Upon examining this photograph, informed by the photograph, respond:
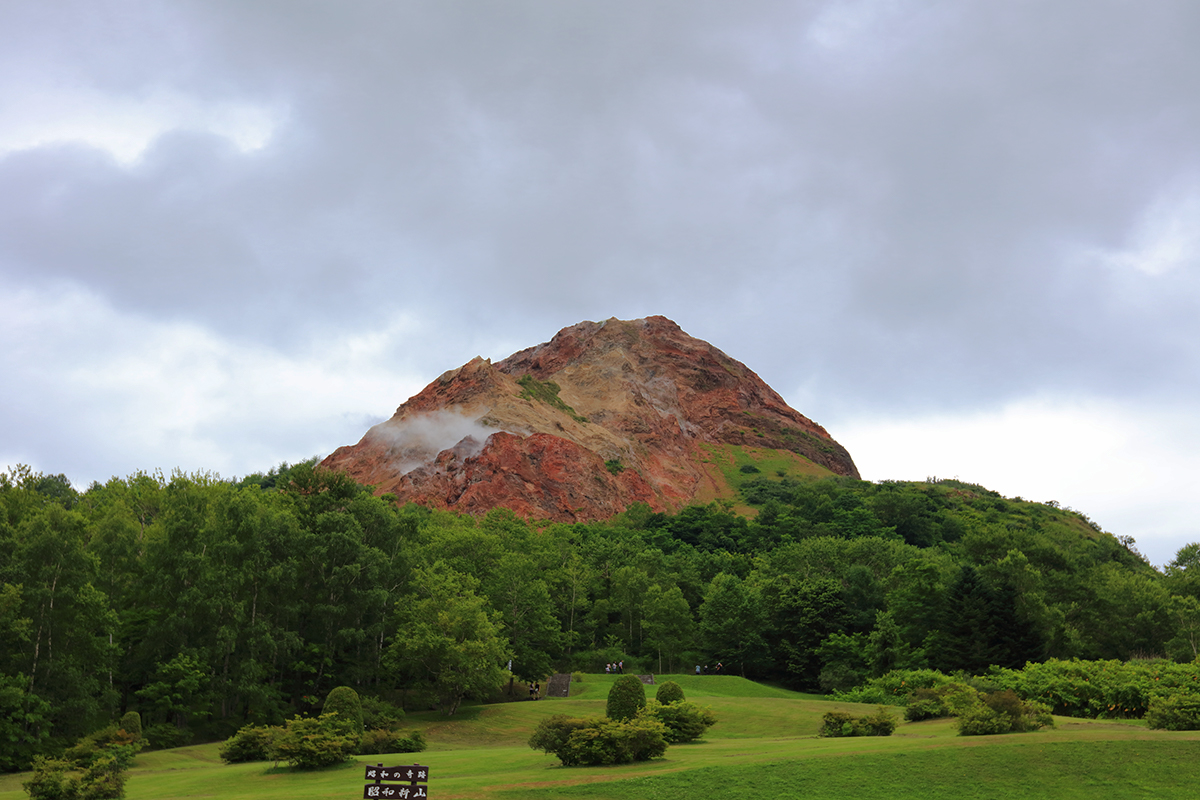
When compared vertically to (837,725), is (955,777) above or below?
above

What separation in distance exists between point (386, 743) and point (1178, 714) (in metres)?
24.3

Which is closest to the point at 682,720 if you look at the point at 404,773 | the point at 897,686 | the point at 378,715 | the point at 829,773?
the point at 829,773

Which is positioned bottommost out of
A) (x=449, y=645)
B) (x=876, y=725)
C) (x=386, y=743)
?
(x=386, y=743)

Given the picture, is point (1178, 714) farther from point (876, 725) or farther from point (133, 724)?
point (133, 724)

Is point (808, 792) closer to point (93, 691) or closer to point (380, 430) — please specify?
point (93, 691)

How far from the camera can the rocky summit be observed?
333ft

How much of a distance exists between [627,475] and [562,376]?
130 feet

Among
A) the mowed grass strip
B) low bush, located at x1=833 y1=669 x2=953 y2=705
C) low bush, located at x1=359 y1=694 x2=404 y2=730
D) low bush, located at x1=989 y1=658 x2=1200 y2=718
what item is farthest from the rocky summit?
the mowed grass strip

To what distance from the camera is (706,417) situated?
159500 mm

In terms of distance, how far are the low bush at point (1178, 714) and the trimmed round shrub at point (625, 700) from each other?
14052 mm

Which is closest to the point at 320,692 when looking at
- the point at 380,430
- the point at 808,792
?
the point at 808,792

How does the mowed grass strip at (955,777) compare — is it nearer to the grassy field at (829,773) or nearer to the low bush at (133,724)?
the grassy field at (829,773)

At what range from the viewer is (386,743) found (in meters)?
29.3

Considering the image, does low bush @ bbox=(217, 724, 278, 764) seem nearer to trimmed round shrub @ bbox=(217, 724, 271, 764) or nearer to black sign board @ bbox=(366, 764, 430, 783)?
trimmed round shrub @ bbox=(217, 724, 271, 764)
